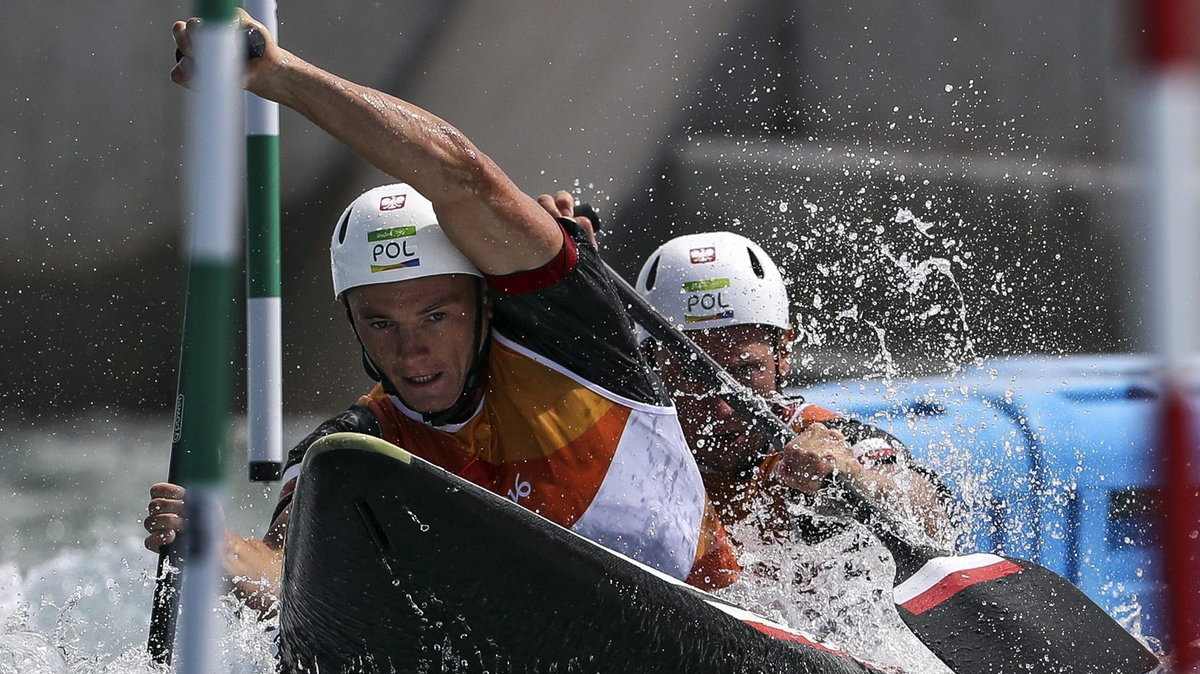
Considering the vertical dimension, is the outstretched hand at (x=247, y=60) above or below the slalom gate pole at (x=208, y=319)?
above

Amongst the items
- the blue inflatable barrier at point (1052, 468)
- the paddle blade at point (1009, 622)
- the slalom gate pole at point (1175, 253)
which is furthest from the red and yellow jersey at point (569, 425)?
the slalom gate pole at point (1175, 253)

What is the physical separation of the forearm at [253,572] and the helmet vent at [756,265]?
4.56 ft

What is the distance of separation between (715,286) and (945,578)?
3.13 feet

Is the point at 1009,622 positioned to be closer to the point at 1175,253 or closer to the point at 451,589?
the point at 451,589

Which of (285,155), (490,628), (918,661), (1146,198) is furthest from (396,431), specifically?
(285,155)

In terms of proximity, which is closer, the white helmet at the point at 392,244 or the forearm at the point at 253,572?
the forearm at the point at 253,572

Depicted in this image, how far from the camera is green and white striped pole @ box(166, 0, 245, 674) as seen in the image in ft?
3.81

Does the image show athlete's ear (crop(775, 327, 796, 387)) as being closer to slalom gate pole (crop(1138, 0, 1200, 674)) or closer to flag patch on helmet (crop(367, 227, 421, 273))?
flag patch on helmet (crop(367, 227, 421, 273))

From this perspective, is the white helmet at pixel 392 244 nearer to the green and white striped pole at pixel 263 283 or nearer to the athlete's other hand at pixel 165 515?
the athlete's other hand at pixel 165 515

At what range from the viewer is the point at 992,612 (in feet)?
7.59

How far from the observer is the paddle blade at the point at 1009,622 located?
7.32 ft

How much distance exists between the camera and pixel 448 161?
2021 mm

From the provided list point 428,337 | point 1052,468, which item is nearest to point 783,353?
point 1052,468

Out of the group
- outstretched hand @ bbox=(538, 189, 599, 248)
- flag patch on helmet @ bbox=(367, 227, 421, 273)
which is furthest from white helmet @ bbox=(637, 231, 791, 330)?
flag patch on helmet @ bbox=(367, 227, 421, 273)
